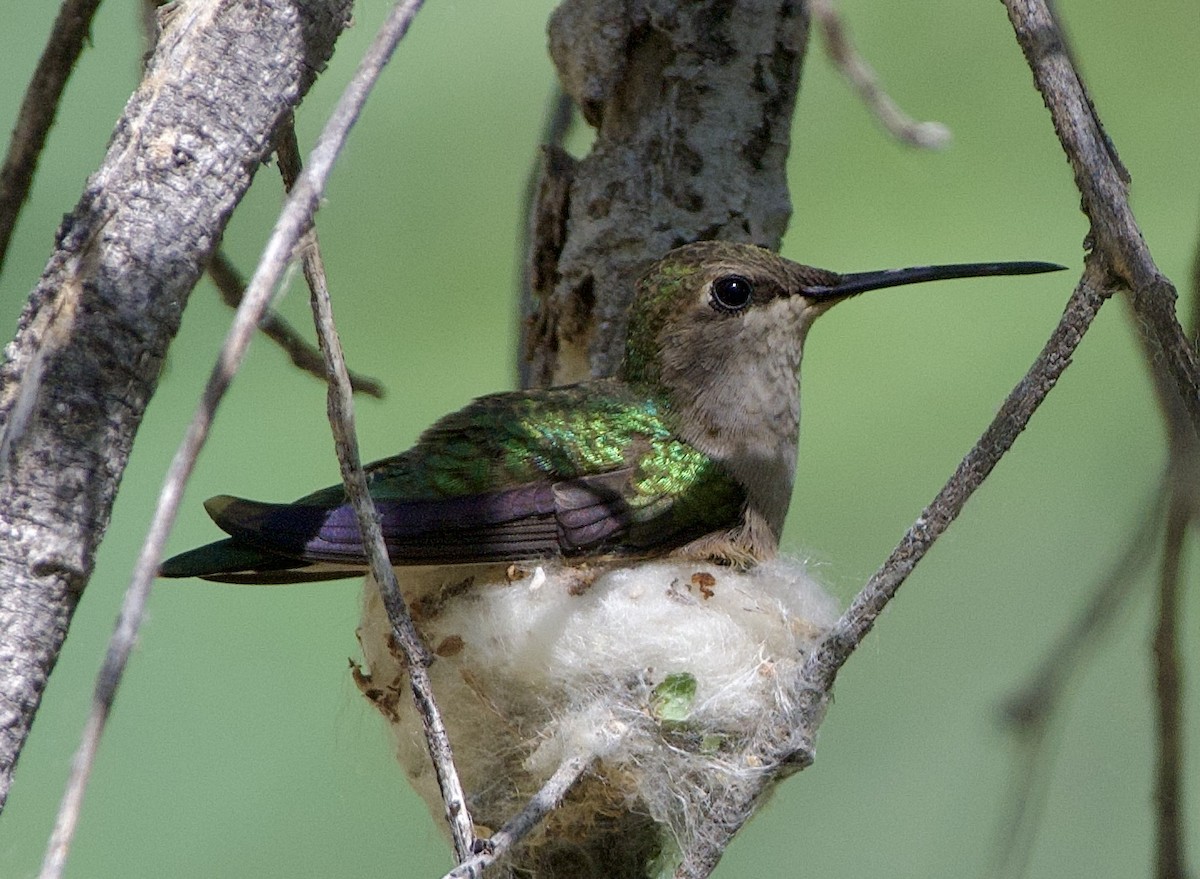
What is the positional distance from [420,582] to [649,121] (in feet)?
2.86

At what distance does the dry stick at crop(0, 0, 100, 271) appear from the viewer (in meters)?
1.80

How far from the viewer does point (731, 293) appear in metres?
2.29

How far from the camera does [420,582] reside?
218cm

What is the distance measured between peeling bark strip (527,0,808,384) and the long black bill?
192mm

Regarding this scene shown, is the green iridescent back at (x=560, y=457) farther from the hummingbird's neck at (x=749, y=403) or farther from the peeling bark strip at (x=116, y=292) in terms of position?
the peeling bark strip at (x=116, y=292)

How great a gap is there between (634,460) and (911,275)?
52 centimetres

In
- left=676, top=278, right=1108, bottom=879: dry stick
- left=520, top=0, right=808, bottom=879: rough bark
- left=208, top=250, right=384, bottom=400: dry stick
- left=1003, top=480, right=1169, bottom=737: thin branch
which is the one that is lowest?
left=676, top=278, right=1108, bottom=879: dry stick

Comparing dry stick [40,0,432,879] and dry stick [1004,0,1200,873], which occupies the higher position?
dry stick [1004,0,1200,873]

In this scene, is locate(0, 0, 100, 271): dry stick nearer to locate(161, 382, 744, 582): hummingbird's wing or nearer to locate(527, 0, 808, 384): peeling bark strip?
locate(161, 382, 744, 582): hummingbird's wing

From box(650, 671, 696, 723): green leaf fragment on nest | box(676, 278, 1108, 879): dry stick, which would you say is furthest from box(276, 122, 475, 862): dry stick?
box(650, 671, 696, 723): green leaf fragment on nest

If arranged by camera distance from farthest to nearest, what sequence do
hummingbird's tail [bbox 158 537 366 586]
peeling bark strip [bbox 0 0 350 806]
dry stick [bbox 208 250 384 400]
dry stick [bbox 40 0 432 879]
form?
dry stick [bbox 208 250 384 400] → hummingbird's tail [bbox 158 537 366 586] → peeling bark strip [bbox 0 0 350 806] → dry stick [bbox 40 0 432 879]

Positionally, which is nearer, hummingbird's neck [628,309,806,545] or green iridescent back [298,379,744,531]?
green iridescent back [298,379,744,531]

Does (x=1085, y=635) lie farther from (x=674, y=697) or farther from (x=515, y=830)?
(x=515, y=830)

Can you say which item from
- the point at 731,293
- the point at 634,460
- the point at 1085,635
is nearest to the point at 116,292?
the point at 634,460
